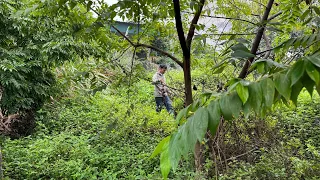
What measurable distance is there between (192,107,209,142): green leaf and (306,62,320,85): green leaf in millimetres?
204

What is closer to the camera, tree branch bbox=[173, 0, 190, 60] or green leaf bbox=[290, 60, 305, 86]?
green leaf bbox=[290, 60, 305, 86]

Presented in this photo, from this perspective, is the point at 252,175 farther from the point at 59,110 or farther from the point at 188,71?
the point at 59,110

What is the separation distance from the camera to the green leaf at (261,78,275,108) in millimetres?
549

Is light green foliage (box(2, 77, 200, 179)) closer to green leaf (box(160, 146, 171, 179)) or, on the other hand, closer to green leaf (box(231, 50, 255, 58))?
green leaf (box(231, 50, 255, 58))

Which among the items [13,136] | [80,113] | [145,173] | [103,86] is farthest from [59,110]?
[103,86]

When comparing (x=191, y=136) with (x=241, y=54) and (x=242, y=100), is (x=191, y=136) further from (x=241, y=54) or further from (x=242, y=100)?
(x=241, y=54)

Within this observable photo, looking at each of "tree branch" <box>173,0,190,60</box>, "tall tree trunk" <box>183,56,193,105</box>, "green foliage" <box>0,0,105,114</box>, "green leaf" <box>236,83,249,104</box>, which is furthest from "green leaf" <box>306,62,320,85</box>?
"green foliage" <box>0,0,105,114</box>

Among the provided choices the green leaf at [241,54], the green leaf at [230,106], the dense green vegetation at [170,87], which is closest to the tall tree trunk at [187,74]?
the dense green vegetation at [170,87]

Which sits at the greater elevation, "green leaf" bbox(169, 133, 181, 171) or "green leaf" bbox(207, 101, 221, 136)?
"green leaf" bbox(207, 101, 221, 136)

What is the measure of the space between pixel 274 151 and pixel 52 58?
108 inches

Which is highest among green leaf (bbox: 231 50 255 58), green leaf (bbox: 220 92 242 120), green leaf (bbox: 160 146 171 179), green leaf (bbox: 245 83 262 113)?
green leaf (bbox: 231 50 255 58)

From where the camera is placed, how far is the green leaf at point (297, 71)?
1.73 feet

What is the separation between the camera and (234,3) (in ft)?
8.69

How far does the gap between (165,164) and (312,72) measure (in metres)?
0.33
